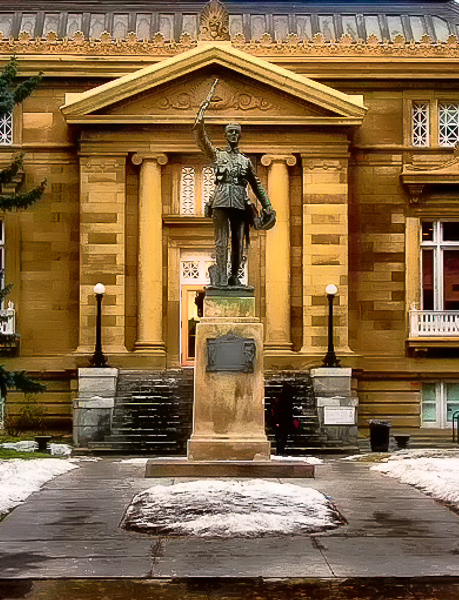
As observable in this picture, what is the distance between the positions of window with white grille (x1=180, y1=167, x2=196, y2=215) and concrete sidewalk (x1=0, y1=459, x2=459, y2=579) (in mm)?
20738

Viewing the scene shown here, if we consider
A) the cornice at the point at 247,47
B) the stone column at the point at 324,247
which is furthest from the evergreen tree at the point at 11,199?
the stone column at the point at 324,247

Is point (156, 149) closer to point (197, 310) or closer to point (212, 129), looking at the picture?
point (212, 129)

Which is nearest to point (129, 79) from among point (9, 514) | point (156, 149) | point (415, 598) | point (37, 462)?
point (156, 149)

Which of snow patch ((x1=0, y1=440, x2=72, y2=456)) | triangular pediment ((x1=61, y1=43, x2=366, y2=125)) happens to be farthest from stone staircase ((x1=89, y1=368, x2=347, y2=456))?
triangular pediment ((x1=61, y1=43, x2=366, y2=125))

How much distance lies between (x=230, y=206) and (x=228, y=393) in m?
3.25

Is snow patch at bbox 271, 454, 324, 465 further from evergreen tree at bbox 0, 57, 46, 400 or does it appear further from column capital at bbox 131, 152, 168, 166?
column capital at bbox 131, 152, 168, 166

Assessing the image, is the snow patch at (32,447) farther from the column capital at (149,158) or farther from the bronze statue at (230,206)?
the bronze statue at (230,206)

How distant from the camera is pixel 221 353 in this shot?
69.1 feet

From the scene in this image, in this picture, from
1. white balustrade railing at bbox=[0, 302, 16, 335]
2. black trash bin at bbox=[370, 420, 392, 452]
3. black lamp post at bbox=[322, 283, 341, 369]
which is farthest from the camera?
white balustrade railing at bbox=[0, 302, 16, 335]

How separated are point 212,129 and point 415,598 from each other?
28.1m

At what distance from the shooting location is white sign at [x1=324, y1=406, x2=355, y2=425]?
33500 mm

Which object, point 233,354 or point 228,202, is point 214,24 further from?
point 233,354

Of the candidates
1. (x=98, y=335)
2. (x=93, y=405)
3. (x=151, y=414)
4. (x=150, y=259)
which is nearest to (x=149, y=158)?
(x=150, y=259)

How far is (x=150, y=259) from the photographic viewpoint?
124ft
